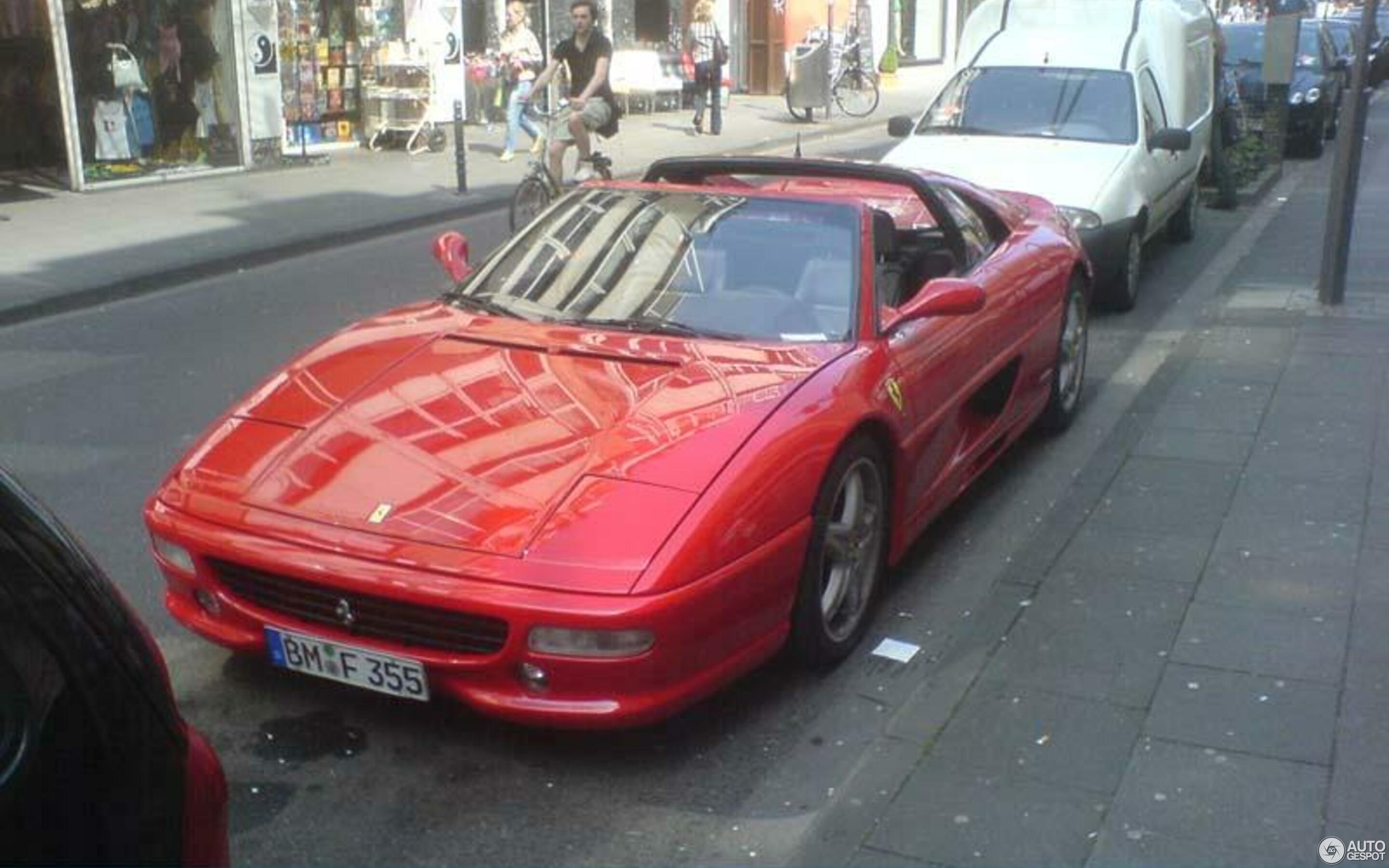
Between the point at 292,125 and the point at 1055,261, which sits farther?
the point at 292,125

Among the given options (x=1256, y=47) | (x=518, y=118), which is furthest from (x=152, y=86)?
(x=1256, y=47)

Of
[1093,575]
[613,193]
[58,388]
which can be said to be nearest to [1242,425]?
[1093,575]

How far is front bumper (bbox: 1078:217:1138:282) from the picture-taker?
973 centimetres

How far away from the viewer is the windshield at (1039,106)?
10961 mm

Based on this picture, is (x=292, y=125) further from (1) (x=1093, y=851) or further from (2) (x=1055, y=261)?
(1) (x=1093, y=851)

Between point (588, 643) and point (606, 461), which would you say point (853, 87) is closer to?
point (606, 461)

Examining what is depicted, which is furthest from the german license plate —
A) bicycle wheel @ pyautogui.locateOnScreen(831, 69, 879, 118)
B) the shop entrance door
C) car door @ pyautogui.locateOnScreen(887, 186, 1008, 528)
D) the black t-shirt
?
the shop entrance door

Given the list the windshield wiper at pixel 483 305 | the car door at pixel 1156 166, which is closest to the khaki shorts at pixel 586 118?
the car door at pixel 1156 166

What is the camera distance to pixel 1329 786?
3887mm

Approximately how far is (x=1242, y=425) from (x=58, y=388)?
6085 mm

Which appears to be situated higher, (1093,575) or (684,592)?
(684,592)

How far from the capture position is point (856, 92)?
1087 inches

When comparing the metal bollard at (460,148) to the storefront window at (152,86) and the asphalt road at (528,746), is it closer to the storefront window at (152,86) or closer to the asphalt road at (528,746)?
the storefront window at (152,86)

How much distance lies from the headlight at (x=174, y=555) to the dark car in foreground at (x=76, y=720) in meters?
2.06
